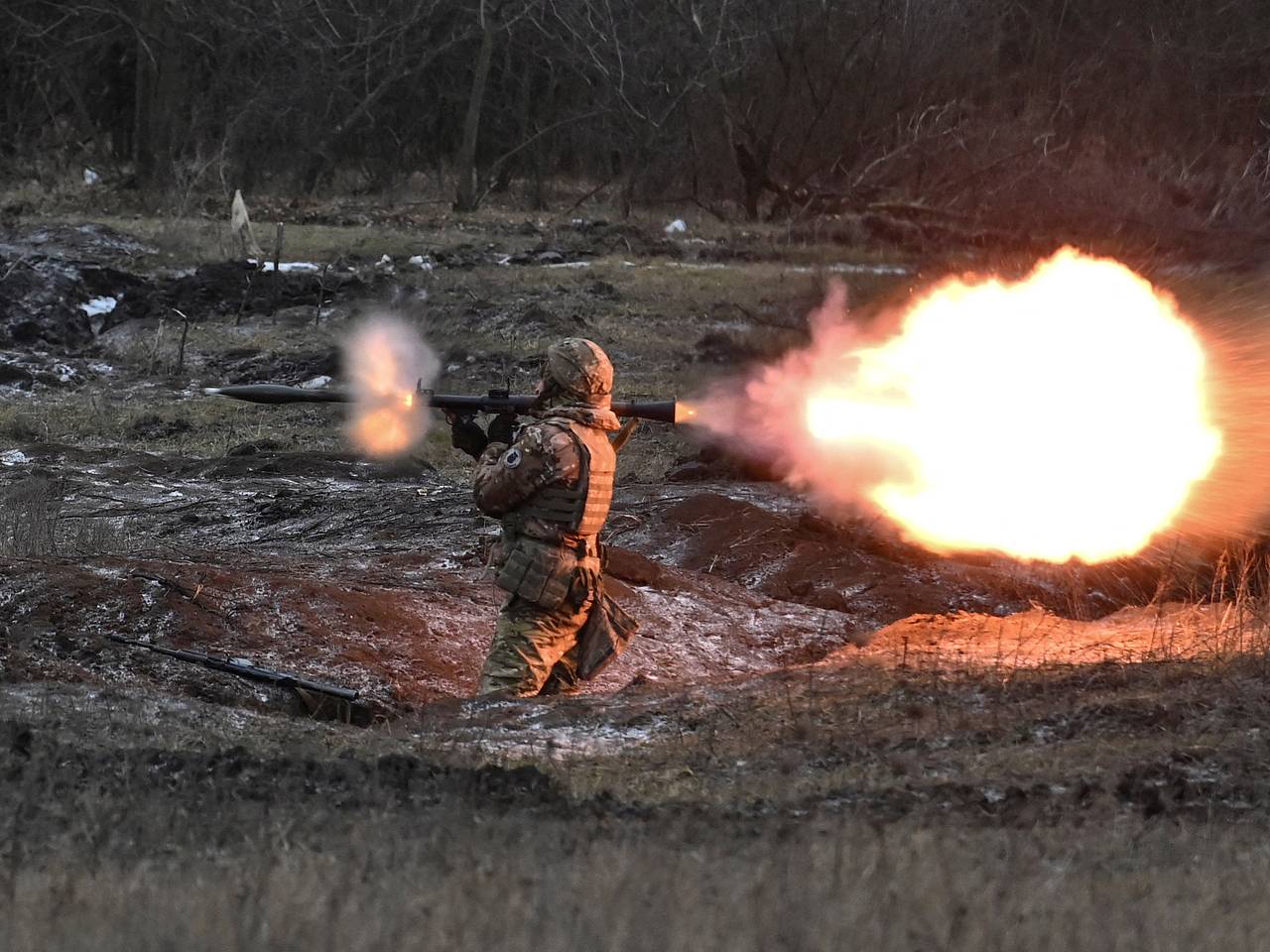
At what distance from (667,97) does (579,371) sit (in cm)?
2738

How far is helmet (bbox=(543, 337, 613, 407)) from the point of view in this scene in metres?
8.93

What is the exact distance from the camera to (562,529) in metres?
9.03

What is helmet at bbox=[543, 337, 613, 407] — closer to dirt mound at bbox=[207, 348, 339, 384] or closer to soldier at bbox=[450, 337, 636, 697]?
soldier at bbox=[450, 337, 636, 697]

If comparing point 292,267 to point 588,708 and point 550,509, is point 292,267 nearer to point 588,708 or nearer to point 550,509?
point 550,509

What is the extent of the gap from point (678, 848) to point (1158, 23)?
37.6 m

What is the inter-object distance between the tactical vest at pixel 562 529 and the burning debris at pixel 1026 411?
112 inches

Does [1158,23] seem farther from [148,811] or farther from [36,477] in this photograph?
[148,811]

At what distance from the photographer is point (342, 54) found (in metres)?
37.9

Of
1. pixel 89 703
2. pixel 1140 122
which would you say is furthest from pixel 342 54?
pixel 89 703

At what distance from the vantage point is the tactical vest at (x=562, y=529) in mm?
8961

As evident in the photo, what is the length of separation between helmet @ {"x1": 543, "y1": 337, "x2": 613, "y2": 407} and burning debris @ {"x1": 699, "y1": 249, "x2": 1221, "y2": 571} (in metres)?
2.84

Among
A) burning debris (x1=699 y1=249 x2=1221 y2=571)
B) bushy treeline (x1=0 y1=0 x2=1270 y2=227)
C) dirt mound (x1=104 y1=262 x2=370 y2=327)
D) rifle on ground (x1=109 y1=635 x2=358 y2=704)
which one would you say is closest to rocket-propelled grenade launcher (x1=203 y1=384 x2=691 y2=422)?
rifle on ground (x1=109 y1=635 x2=358 y2=704)

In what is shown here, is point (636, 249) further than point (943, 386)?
Yes

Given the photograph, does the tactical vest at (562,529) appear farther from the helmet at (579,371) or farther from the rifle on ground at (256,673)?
the rifle on ground at (256,673)
